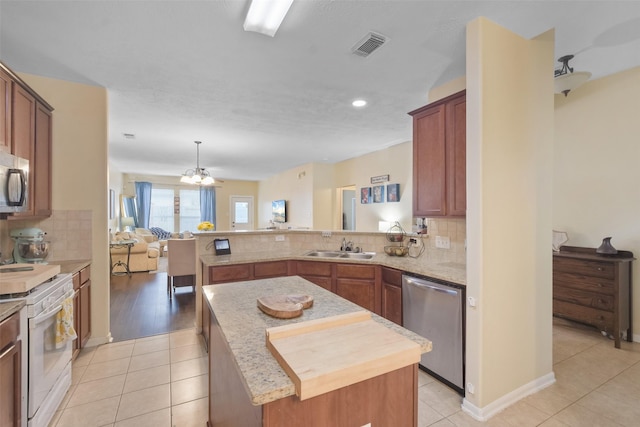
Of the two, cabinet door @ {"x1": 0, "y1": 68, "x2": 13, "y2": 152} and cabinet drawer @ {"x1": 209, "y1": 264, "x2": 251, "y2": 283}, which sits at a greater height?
cabinet door @ {"x1": 0, "y1": 68, "x2": 13, "y2": 152}

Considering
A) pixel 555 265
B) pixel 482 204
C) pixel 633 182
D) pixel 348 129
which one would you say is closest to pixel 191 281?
pixel 348 129

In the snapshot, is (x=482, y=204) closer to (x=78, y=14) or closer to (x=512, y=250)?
(x=512, y=250)

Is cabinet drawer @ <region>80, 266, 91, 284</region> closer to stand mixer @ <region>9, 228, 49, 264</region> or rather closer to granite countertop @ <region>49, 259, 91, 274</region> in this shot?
granite countertop @ <region>49, 259, 91, 274</region>

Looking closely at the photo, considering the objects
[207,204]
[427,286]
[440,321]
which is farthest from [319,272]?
[207,204]

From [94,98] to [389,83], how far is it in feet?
10.1

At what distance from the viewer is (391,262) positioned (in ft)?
9.50

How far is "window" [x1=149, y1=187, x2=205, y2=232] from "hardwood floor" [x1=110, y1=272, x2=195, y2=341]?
4.31m

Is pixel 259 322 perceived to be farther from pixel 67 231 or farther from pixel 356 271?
pixel 67 231

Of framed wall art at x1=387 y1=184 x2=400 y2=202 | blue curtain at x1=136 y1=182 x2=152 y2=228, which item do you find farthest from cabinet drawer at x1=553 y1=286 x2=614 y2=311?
blue curtain at x1=136 y1=182 x2=152 y2=228

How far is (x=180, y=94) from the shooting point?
10.3ft

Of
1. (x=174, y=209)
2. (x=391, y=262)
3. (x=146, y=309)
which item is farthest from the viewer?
(x=174, y=209)

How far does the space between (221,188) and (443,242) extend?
9250 mm

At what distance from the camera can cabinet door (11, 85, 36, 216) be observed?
226 cm

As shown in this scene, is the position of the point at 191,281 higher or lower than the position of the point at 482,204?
lower
